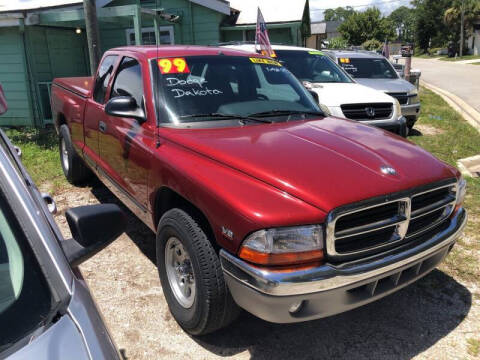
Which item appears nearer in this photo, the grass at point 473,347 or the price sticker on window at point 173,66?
the grass at point 473,347

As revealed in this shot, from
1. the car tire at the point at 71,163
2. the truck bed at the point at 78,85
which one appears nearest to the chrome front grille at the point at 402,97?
the truck bed at the point at 78,85

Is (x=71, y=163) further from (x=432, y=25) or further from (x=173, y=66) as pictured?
(x=432, y=25)

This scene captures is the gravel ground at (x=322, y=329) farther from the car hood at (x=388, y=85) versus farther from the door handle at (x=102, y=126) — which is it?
the car hood at (x=388, y=85)

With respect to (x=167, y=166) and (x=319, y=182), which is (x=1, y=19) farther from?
(x=319, y=182)

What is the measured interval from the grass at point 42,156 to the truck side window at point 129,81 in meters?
2.33

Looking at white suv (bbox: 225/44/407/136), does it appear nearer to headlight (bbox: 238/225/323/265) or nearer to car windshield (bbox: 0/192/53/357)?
headlight (bbox: 238/225/323/265)

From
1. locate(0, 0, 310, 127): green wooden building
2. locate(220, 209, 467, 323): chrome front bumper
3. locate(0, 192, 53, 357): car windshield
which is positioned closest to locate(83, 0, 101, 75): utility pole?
locate(0, 0, 310, 127): green wooden building

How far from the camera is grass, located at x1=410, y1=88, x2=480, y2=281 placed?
3902mm

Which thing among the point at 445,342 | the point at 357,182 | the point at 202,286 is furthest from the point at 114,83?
the point at 445,342

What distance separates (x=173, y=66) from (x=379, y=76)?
8.15 metres

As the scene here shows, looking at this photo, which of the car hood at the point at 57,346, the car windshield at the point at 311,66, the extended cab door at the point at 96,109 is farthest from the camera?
the car windshield at the point at 311,66

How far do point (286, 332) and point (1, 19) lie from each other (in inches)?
395

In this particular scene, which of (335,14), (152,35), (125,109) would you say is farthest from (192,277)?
(335,14)

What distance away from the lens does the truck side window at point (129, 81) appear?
3.74 m
